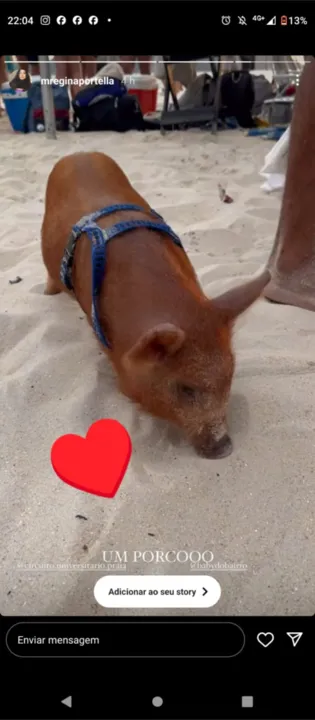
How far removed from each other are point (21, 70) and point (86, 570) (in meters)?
0.96

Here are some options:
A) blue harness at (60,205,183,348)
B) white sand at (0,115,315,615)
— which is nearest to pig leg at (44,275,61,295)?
white sand at (0,115,315,615)

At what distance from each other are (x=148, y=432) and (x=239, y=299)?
0.98ft

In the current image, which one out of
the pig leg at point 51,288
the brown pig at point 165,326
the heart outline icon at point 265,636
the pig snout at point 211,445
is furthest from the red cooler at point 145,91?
the heart outline icon at point 265,636

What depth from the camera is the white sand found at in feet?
2.65

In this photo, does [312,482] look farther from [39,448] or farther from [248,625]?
[39,448]

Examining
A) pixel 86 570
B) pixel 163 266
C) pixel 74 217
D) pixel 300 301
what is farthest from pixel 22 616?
pixel 300 301

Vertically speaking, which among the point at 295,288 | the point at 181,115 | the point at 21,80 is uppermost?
the point at 21,80

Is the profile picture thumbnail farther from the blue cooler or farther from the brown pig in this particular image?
the brown pig

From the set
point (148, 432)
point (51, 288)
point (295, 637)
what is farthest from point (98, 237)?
point (295, 637)

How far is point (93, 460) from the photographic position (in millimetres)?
872

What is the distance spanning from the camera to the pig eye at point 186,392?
3.17 ft

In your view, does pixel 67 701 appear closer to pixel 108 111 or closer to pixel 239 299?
pixel 239 299

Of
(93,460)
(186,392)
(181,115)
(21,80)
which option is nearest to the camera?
(93,460)

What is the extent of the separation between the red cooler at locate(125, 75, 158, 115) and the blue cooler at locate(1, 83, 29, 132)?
0.30 m
